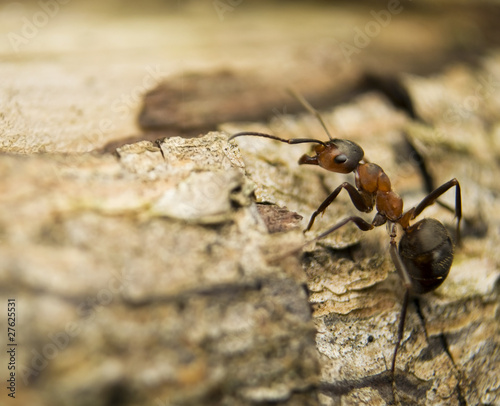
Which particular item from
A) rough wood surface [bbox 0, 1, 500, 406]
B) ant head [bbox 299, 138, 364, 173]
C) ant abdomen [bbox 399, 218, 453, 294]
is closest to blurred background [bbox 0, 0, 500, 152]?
rough wood surface [bbox 0, 1, 500, 406]

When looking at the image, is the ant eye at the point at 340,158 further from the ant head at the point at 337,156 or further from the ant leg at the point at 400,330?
the ant leg at the point at 400,330

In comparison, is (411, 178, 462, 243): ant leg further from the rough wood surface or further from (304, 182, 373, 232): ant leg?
(304, 182, 373, 232): ant leg

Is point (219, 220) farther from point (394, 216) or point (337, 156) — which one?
point (394, 216)

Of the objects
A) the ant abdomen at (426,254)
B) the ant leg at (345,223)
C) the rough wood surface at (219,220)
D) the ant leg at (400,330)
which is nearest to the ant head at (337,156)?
the rough wood surface at (219,220)

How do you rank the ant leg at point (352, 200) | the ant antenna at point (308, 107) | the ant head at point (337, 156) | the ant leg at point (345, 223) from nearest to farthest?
1. the ant leg at point (345, 223)
2. the ant leg at point (352, 200)
3. the ant head at point (337, 156)
4. the ant antenna at point (308, 107)

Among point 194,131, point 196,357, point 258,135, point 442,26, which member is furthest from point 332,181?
Answer: point 442,26

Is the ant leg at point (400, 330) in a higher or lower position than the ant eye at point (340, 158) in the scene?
lower

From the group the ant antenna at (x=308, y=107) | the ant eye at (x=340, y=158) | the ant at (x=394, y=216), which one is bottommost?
the ant at (x=394, y=216)

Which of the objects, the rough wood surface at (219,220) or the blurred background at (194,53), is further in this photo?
the blurred background at (194,53)
